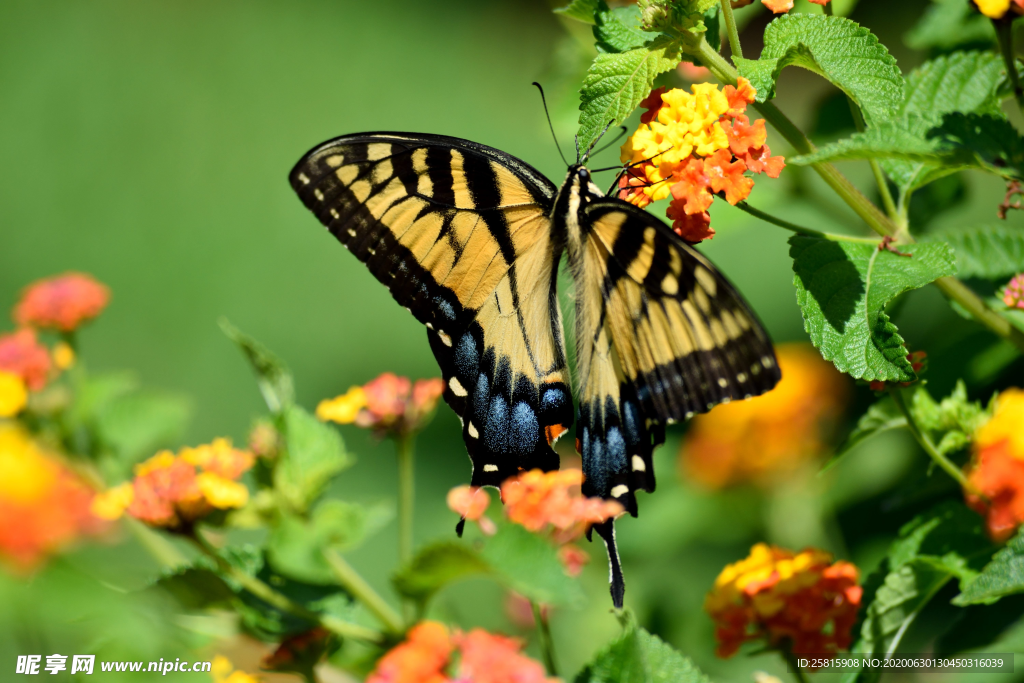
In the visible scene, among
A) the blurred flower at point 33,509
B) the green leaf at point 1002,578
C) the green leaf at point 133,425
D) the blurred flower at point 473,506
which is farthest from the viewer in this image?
the green leaf at point 133,425

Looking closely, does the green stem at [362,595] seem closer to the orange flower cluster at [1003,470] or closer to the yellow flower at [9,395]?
the yellow flower at [9,395]

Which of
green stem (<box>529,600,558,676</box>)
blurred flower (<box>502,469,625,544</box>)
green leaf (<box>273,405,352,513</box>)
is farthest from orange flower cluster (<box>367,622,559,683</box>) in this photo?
green leaf (<box>273,405,352,513</box>)

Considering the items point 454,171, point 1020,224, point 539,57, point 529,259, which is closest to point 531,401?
point 529,259

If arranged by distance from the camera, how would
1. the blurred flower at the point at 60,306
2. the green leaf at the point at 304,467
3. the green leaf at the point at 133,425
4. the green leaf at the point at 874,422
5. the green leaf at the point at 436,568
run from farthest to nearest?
1. the blurred flower at the point at 60,306
2. the green leaf at the point at 133,425
3. the green leaf at the point at 304,467
4. the green leaf at the point at 874,422
5. the green leaf at the point at 436,568

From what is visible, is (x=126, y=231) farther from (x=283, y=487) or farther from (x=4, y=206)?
(x=283, y=487)

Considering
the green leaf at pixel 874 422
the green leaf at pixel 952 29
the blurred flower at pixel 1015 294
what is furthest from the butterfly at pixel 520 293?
the green leaf at pixel 952 29

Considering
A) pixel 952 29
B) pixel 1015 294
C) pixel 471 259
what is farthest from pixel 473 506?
pixel 952 29
